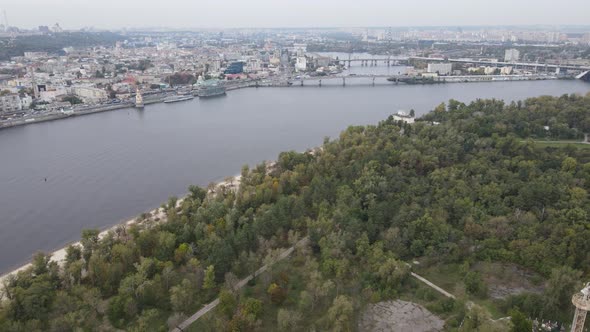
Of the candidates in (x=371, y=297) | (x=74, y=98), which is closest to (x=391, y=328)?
(x=371, y=297)

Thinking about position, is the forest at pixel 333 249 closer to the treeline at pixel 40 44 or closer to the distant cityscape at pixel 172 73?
the distant cityscape at pixel 172 73

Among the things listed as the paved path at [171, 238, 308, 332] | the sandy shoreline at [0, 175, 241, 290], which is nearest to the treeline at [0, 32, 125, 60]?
the sandy shoreline at [0, 175, 241, 290]

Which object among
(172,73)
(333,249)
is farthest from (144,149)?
(172,73)

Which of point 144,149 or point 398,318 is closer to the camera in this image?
point 398,318

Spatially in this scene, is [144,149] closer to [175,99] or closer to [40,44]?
[175,99]

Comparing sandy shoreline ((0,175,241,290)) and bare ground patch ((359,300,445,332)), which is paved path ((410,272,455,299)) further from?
sandy shoreline ((0,175,241,290))

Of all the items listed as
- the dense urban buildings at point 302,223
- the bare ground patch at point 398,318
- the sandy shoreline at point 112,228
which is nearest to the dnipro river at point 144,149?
the dense urban buildings at point 302,223

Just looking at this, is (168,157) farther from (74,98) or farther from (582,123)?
(582,123)
